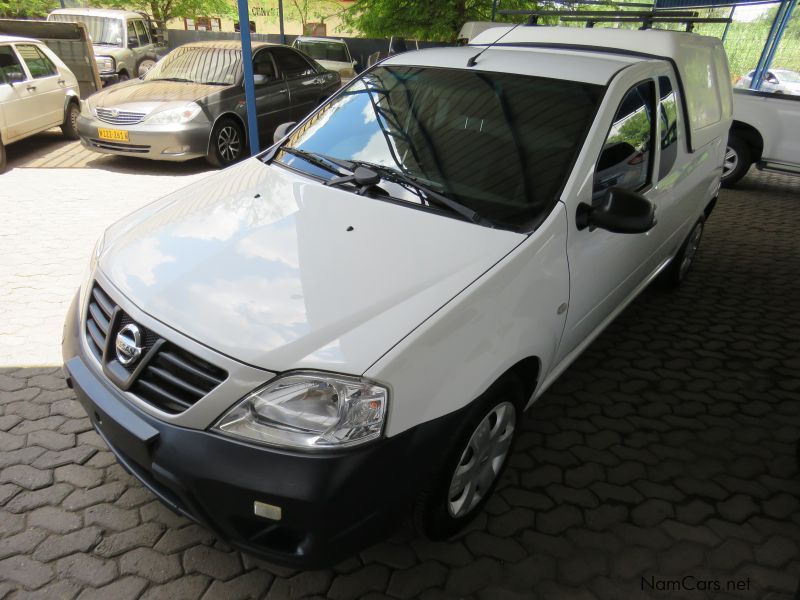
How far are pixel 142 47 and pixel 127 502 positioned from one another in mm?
15078

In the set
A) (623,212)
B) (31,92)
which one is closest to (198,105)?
(31,92)

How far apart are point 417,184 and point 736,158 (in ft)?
24.6

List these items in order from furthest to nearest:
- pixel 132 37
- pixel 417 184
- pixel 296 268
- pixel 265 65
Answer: pixel 132 37, pixel 265 65, pixel 417 184, pixel 296 268

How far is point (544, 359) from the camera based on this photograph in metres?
2.36

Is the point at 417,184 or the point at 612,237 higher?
the point at 417,184

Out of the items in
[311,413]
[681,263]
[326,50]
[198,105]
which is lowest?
[681,263]

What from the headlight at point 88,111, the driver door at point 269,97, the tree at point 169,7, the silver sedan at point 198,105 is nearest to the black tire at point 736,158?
the silver sedan at point 198,105

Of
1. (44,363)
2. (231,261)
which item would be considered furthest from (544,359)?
(44,363)

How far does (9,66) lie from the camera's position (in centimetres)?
735

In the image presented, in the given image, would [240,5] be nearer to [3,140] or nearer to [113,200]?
[113,200]

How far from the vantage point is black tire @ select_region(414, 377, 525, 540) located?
1.96 m

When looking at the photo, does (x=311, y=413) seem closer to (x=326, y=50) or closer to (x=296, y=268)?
(x=296, y=268)

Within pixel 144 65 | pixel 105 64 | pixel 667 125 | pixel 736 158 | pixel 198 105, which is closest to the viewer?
pixel 667 125

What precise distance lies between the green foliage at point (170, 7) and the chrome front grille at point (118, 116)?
21.2 meters
